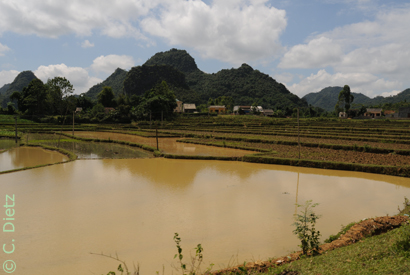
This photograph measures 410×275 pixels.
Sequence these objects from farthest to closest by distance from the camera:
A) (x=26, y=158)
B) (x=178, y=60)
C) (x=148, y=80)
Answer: (x=178, y=60), (x=148, y=80), (x=26, y=158)

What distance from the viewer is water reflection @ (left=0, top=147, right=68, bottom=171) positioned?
15609mm

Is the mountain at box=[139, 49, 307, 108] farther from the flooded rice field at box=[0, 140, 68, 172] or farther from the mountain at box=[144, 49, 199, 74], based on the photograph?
the flooded rice field at box=[0, 140, 68, 172]

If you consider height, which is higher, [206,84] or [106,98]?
[206,84]

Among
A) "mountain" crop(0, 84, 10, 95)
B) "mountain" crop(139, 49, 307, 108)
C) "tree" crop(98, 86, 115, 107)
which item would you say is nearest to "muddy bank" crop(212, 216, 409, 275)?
"tree" crop(98, 86, 115, 107)

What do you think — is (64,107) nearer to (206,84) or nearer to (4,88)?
(206,84)

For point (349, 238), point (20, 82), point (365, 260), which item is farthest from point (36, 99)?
point (20, 82)

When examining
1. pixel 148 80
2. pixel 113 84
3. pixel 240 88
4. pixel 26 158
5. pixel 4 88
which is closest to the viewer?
pixel 26 158

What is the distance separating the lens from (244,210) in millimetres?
8430

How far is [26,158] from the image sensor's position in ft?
58.5

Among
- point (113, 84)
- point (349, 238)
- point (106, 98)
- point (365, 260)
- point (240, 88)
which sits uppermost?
point (113, 84)

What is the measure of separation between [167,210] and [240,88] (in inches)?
4473

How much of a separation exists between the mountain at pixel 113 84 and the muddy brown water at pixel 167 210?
113668mm

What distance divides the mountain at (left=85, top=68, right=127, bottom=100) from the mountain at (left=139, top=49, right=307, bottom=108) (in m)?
25.7

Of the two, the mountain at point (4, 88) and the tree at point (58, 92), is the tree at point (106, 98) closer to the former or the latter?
the tree at point (58, 92)
